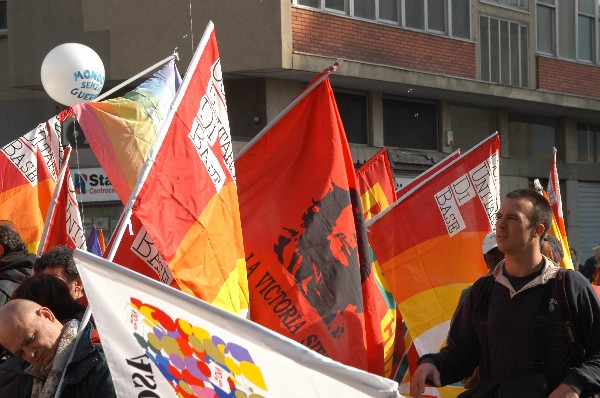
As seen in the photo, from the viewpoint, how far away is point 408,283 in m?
7.18

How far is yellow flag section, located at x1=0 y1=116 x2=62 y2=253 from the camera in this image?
27.3ft

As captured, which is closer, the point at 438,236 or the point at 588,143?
the point at 438,236

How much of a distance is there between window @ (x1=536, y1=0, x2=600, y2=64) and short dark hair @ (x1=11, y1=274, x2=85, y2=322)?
22.4m

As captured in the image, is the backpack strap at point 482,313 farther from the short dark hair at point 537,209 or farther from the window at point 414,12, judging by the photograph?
the window at point 414,12

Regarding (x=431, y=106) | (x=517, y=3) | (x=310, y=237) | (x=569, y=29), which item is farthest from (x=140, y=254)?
(x=569, y=29)

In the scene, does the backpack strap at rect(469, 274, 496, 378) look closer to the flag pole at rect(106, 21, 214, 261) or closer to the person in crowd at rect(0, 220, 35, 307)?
the flag pole at rect(106, 21, 214, 261)

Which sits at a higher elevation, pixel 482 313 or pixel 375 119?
pixel 375 119

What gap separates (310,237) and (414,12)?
17.1 m

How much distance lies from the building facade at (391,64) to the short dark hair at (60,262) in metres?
13.9

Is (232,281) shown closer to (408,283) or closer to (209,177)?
(209,177)

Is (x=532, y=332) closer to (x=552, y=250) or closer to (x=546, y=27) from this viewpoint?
(x=552, y=250)

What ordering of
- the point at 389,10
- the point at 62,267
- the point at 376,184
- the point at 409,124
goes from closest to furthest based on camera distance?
1. the point at 62,267
2. the point at 376,184
3. the point at 389,10
4. the point at 409,124

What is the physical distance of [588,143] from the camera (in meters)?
28.1

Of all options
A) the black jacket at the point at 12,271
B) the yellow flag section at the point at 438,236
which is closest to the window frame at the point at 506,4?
the yellow flag section at the point at 438,236
